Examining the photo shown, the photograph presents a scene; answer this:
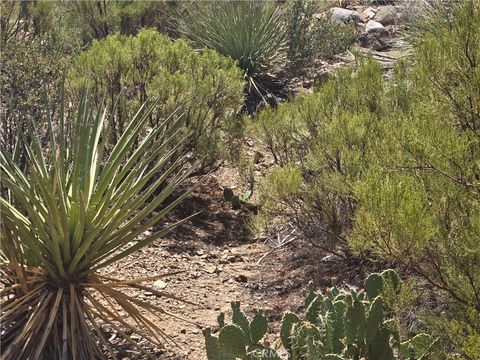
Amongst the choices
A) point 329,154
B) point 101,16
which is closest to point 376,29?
point 101,16

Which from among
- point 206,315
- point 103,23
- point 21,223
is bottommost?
point 206,315

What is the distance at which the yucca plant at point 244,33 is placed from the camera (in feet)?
35.0

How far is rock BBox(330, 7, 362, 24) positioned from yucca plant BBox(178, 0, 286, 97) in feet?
9.69

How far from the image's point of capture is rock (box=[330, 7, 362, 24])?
14.3 meters

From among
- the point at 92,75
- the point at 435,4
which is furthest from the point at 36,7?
the point at 435,4

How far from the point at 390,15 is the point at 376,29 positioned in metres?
1.13

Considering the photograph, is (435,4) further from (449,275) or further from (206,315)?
(449,275)

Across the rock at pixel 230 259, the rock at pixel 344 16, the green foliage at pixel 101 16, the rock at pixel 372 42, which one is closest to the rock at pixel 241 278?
the rock at pixel 230 259

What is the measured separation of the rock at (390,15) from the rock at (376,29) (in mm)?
414

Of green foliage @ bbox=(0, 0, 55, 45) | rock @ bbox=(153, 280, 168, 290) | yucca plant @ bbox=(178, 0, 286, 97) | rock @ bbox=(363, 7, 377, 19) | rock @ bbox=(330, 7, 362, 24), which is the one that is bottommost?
rock @ bbox=(363, 7, 377, 19)

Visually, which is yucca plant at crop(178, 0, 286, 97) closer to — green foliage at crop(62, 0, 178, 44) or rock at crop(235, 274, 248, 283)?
green foliage at crop(62, 0, 178, 44)

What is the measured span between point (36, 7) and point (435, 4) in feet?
20.6

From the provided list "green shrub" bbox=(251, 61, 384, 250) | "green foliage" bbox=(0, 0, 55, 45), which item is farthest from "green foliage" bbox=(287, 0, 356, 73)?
"green shrub" bbox=(251, 61, 384, 250)

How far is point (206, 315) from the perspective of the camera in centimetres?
489
